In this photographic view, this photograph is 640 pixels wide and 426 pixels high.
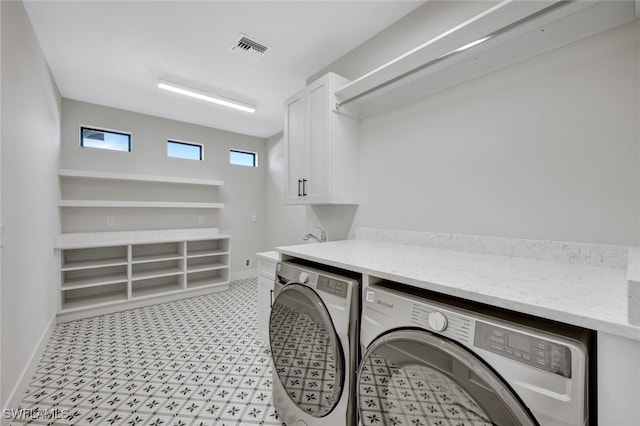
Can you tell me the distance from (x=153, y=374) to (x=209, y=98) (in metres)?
2.86

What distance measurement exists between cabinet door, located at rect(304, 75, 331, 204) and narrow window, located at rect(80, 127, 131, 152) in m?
3.09

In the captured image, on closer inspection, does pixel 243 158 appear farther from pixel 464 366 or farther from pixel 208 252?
pixel 464 366

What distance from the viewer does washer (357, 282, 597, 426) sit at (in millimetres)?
623

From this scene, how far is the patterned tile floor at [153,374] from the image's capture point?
163 centimetres

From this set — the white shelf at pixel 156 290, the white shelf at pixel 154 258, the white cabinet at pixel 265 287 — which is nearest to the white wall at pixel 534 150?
the white cabinet at pixel 265 287

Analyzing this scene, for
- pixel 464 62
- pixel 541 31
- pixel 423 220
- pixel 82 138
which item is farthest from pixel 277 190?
pixel 541 31

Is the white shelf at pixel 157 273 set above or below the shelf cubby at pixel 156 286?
above

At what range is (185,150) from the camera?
4.35 metres

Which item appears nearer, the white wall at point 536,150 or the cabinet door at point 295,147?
the white wall at point 536,150

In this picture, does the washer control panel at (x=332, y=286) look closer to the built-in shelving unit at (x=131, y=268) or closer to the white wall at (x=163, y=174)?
the built-in shelving unit at (x=131, y=268)

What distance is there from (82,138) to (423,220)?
440 cm

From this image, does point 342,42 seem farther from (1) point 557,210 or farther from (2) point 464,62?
(1) point 557,210

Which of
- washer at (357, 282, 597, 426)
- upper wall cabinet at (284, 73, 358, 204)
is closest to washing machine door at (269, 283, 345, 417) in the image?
washer at (357, 282, 597, 426)

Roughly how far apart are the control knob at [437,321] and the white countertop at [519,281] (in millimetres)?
82
